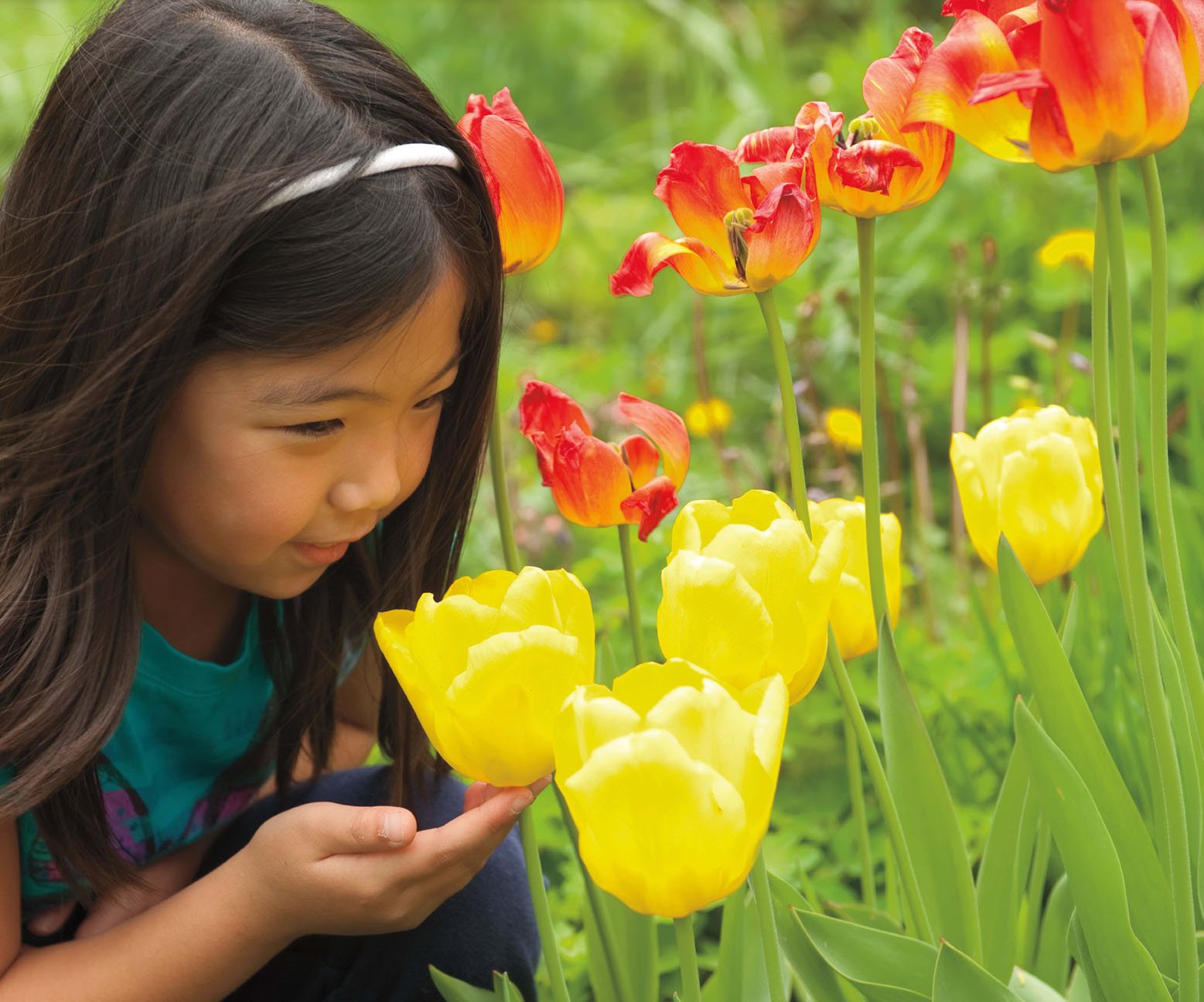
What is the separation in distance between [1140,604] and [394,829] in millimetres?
501

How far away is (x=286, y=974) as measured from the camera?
1.34m

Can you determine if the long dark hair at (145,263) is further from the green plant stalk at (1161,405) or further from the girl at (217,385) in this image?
the green plant stalk at (1161,405)

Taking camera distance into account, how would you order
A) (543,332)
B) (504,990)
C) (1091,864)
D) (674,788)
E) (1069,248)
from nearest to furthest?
1. (674,788)
2. (1091,864)
3. (504,990)
4. (1069,248)
5. (543,332)

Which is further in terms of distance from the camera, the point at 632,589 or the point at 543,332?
the point at 543,332

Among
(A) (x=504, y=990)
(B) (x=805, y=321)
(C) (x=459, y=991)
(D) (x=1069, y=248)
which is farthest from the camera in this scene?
(D) (x=1069, y=248)

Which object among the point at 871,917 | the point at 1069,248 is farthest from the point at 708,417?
the point at 871,917

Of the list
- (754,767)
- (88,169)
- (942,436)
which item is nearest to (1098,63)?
(754,767)

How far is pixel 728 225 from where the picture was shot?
2.82 ft

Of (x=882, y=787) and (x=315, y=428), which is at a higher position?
(x=315, y=428)

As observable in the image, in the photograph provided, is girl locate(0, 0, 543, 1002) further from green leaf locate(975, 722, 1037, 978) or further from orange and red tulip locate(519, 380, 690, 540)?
green leaf locate(975, 722, 1037, 978)

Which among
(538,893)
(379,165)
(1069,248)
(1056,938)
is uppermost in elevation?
(379,165)

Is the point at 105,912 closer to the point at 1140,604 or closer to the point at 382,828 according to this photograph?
the point at 382,828

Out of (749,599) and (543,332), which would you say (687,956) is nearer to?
(749,599)

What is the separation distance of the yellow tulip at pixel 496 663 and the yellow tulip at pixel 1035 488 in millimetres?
359
